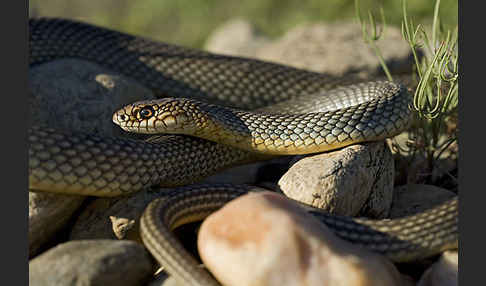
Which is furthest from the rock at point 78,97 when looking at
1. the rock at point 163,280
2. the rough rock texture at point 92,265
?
the rock at point 163,280

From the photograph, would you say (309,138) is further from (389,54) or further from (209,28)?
(209,28)

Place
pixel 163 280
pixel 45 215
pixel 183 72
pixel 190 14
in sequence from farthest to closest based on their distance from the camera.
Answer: pixel 190 14, pixel 183 72, pixel 45 215, pixel 163 280

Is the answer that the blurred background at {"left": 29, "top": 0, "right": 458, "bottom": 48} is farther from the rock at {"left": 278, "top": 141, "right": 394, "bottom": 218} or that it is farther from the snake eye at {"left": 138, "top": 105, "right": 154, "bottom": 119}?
the rock at {"left": 278, "top": 141, "right": 394, "bottom": 218}

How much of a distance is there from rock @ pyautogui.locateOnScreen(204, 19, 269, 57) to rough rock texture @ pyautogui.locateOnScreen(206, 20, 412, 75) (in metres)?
0.32

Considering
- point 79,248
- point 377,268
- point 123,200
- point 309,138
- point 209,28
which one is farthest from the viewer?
point 209,28

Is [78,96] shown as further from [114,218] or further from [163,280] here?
[163,280]

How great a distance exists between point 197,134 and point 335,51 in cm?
484

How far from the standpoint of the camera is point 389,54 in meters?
9.88

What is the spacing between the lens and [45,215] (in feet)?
16.7

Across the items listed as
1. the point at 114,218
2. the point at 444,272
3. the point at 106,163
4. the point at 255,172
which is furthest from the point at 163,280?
the point at 255,172

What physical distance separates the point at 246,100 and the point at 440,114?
3158 millimetres

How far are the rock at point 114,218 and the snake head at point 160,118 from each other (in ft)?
2.76

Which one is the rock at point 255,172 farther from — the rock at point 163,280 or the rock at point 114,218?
the rock at point 163,280

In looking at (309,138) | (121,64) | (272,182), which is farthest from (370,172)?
(121,64)
